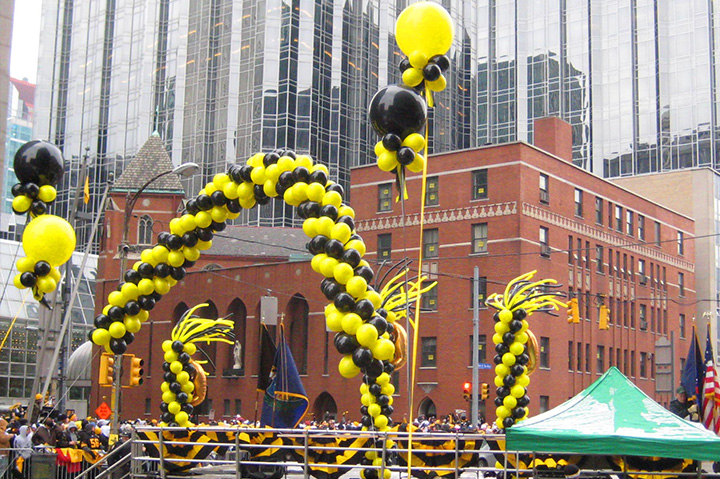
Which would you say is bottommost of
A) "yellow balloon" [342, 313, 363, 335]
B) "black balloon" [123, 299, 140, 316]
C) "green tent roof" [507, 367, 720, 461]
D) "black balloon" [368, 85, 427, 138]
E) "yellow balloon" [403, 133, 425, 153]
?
"green tent roof" [507, 367, 720, 461]

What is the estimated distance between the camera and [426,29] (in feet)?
41.7

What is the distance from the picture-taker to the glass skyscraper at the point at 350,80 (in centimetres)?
8156

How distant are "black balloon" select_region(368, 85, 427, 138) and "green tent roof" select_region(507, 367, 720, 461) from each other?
436 cm

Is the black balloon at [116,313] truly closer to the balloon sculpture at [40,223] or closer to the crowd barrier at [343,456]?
the balloon sculpture at [40,223]

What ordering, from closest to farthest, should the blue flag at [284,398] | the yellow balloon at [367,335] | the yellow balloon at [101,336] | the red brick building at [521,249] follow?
the yellow balloon at [367,335], the yellow balloon at [101,336], the blue flag at [284,398], the red brick building at [521,249]

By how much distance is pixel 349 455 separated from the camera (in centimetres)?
1602

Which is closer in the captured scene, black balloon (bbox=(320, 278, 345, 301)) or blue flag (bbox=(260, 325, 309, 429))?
black balloon (bbox=(320, 278, 345, 301))

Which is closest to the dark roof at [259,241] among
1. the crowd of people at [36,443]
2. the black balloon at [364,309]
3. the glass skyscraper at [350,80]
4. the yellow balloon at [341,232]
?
the glass skyscraper at [350,80]

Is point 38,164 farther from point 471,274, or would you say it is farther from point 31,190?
point 471,274

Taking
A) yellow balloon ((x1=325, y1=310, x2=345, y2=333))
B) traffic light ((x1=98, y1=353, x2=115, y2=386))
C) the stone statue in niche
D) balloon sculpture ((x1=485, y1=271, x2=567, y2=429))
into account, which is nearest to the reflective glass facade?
the stone statue in niche

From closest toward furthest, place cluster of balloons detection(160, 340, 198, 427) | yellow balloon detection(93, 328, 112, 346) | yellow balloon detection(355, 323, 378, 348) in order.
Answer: yellow balloon detection(355, 323, 378, 348) → yellow balloon detection(93, 328, 112, 346) → cluster of balloons detection(160, 340, 198, 427)

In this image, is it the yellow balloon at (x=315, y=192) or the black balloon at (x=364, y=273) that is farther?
the yellow balloon at (x=315, y=192)

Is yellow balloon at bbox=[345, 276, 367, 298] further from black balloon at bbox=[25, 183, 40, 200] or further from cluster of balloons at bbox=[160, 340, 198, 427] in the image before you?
cluster of balloons at bbox=[160, 340, 198, 427]

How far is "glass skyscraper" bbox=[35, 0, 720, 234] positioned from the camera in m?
81.6
